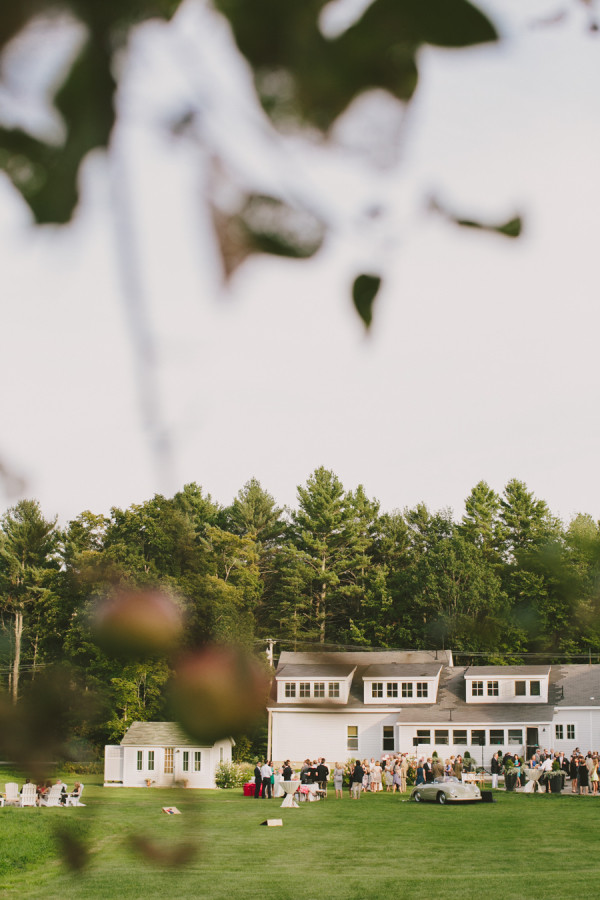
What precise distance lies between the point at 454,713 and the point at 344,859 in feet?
94.2

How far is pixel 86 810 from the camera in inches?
47.1

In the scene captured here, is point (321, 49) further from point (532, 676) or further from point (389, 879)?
point (532, 676)

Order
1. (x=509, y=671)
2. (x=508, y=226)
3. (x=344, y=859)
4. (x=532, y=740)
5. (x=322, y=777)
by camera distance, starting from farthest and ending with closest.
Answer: (x=509, y=671)
(x=532, y=740)
(x=322, y=777)
(x=344, y=859)
(x=508, y=226)

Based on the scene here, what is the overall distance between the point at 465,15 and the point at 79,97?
0.35 metres

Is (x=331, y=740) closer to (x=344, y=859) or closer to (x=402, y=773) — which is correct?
(x=402, y=773)

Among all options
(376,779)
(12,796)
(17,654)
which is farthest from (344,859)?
(376,779)

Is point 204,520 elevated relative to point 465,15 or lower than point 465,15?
lower

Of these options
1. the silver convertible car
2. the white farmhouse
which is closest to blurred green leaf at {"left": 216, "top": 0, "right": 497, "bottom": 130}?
the silver convertible car

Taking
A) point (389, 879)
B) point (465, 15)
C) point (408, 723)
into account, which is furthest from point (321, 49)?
point (408, 723)

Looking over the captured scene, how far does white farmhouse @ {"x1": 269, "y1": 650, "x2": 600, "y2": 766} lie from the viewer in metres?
41.4

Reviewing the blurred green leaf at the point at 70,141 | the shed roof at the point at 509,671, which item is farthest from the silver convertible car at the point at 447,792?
the blurred green leaf at the point at 70,141

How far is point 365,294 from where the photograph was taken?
3.53 feet

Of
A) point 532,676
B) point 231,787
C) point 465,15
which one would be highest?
point 465,15

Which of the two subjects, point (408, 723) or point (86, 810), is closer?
point (86, 810)
